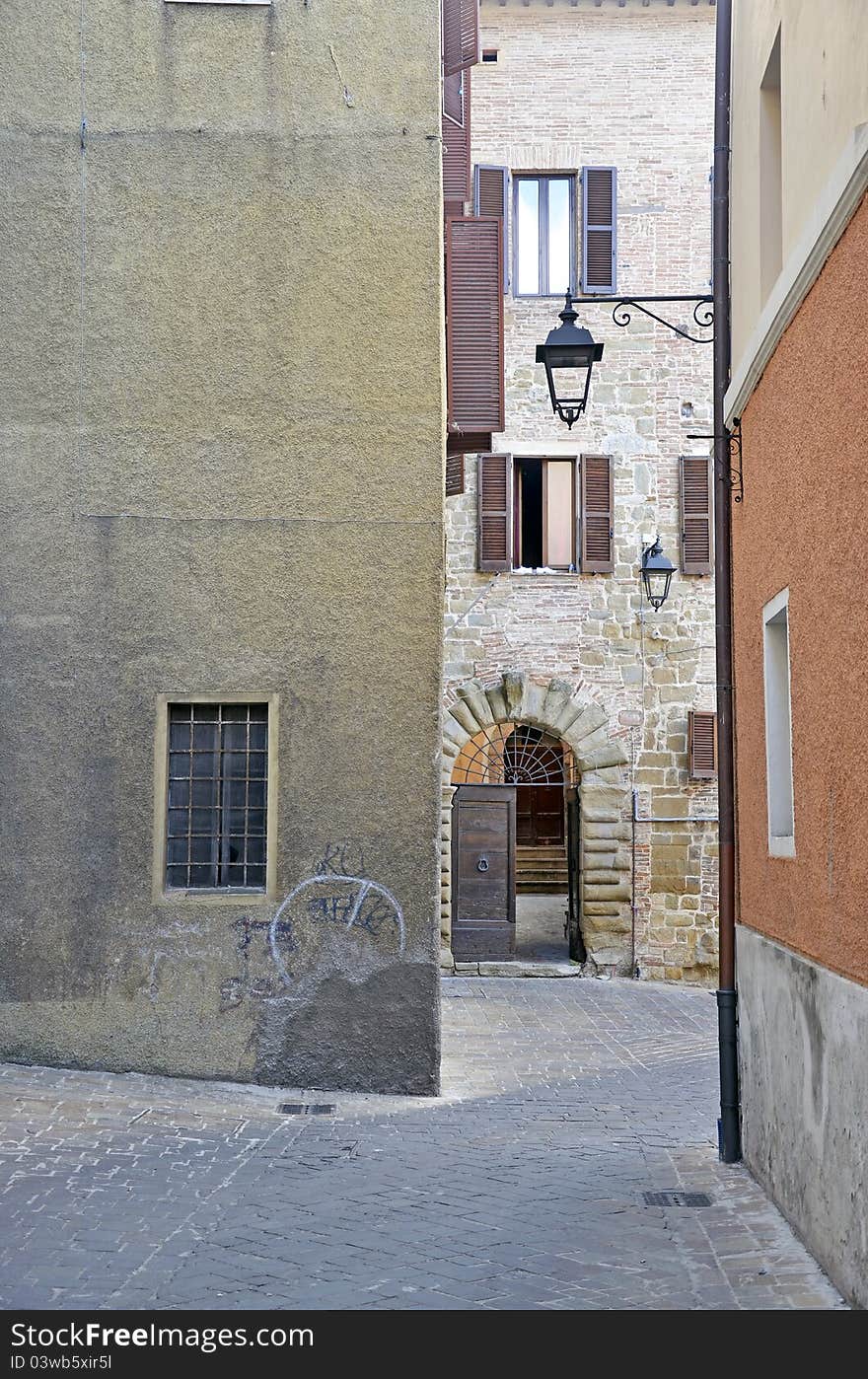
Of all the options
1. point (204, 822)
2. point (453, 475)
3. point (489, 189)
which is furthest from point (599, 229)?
point (204, 822)

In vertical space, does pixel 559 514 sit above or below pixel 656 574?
above

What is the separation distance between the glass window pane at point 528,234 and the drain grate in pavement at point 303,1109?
13.0 metres

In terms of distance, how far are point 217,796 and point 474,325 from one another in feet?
14.9

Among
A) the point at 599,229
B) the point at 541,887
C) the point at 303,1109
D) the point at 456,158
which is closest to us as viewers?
the point at 303,1109

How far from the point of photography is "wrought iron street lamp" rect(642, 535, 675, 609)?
60.6 ft

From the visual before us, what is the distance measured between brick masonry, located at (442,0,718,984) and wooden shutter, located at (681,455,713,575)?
5.6 inches

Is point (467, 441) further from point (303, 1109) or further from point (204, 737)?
point (303, 1109)

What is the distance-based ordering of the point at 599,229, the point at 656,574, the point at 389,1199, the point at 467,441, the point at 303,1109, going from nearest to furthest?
the point at 389,1199 → the point at 303,1109 → the point at 467,441 → the point at 656,574 → the point at 599,229

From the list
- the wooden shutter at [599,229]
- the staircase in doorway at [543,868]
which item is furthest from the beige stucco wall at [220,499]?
the staircase in doorway at [543,868]

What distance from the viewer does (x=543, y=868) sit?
27.6 metres

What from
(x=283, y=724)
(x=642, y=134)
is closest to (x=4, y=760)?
(x=283, y=724)

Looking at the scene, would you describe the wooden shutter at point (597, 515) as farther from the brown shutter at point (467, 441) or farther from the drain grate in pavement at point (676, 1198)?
the drain grate in pavement at point (676, 1198)

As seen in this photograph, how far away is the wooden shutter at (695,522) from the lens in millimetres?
19141

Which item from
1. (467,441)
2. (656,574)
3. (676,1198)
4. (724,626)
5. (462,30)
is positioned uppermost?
(462,30)
